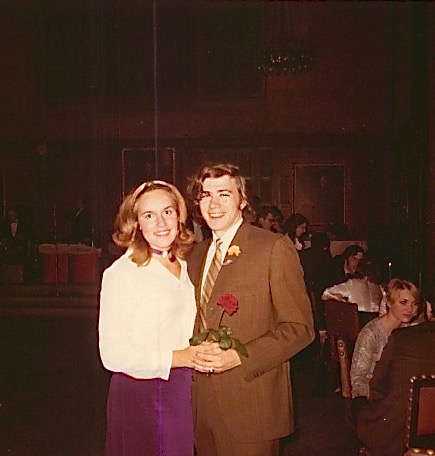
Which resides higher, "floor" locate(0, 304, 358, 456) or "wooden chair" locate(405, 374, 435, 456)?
"wooden chair" locate(405, 374, 435, 456)

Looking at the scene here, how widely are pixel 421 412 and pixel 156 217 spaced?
1.16 metres

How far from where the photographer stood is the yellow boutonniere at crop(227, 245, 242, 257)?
7.58 feet

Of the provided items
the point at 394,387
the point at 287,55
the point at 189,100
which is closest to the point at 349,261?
the point at 394,387

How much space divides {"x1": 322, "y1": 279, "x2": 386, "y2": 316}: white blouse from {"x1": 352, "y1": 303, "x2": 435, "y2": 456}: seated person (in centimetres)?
201

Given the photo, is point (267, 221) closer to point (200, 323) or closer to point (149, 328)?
point (200, 323)

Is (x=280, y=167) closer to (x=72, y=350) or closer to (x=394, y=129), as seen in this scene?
(x=394, y=129)

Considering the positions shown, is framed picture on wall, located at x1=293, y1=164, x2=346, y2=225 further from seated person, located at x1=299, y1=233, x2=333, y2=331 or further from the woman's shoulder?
the woman's shoulder

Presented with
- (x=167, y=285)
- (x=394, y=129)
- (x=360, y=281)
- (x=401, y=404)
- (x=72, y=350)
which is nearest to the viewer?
(x=167, y=285)

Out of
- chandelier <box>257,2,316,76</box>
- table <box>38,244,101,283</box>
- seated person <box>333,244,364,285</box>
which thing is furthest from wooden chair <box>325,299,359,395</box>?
chandelier <box>257,2,316,76</box>

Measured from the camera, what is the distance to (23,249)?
9156mm

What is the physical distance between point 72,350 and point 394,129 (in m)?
7.66

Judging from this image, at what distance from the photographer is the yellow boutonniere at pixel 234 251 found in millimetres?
2309

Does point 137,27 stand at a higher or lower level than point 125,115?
higher

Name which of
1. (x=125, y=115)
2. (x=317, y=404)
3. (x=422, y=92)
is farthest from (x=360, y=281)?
(x=125, y=115)
